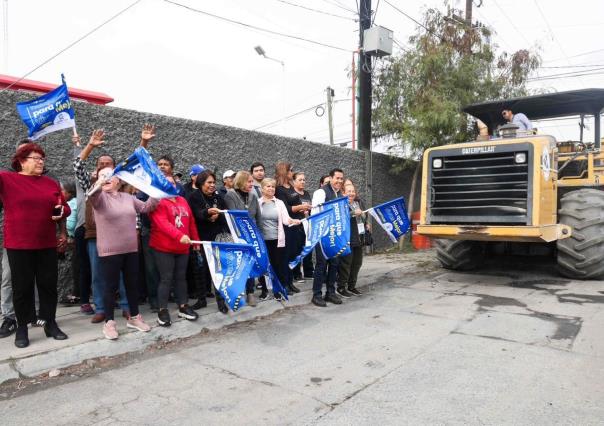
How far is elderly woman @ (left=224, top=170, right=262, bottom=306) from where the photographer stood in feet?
20.2

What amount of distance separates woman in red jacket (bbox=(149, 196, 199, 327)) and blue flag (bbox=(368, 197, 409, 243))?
3.59 metres

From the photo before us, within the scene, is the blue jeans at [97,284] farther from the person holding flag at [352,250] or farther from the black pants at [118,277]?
the person holding flag at [352,250]

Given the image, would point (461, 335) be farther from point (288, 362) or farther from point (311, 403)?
point (311, 403)

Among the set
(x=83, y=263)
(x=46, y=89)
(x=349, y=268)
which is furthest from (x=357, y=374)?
(x=46, y=89)

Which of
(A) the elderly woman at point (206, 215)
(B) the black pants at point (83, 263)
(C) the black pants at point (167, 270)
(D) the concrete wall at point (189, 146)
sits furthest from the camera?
(D) the concrete wall at point (189, 146)

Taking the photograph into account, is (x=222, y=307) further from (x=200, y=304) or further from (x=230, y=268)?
(x=230, y=268)

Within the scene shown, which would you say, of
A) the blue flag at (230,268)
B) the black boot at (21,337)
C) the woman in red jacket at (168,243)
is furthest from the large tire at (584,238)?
the black boot at (21,337)

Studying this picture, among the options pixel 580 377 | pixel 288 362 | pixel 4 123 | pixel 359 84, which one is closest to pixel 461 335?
pixel 580 377

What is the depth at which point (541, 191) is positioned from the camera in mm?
7148

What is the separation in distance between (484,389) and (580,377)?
2.90 feet

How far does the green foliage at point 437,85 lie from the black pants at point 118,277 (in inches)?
318

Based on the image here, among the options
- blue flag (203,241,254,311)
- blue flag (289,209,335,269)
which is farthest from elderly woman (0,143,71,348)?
blue flag (289,209,335,269)

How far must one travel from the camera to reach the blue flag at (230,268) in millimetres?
5078

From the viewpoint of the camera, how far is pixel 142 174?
4.78 m
